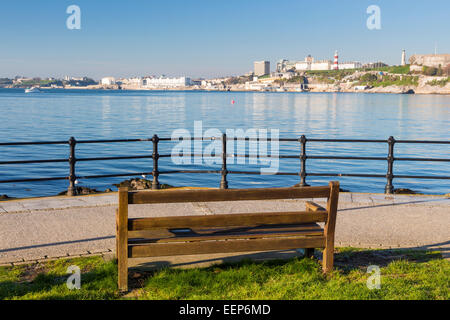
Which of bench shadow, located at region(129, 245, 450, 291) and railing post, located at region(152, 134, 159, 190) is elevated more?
railing post, located at region(152, 134, 159, 190)

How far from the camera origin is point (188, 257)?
22.7ft

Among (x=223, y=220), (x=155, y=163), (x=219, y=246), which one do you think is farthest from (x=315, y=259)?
(x=155, y=163)

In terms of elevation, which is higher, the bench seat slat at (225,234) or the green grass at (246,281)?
the bench seat slat at (225,234)

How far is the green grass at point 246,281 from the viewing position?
5.54 meters

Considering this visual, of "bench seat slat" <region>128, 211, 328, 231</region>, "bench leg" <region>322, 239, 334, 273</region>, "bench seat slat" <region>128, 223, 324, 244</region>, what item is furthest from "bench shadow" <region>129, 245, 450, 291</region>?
"bench seat slat" <region>128, 211, 328, 231</region>

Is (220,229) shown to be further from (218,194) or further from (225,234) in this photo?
(218,194)

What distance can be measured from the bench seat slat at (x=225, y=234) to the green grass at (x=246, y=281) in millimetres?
452

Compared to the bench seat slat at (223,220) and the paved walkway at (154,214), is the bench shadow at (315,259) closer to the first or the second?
the paved walkway at (154,214)

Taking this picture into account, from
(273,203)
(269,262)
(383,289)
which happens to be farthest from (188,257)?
(273,203)

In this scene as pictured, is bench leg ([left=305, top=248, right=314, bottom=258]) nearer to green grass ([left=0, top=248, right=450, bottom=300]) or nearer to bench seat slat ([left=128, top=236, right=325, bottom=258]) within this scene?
green grass ([left=0, top=248, right=450, bottom=300])

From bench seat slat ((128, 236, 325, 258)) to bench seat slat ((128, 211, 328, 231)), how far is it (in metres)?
0.23

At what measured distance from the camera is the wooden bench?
5633 mm

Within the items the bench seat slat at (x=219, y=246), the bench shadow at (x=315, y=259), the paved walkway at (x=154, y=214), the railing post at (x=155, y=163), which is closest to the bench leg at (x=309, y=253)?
the bench shadow at (x=315, y=259)

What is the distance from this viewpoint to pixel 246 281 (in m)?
5.99
